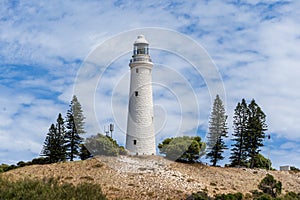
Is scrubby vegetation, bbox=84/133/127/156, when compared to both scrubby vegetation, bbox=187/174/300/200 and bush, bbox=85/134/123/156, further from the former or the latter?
scrubby vegetation, bbox=187/174/300/200

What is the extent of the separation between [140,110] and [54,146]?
10.3m

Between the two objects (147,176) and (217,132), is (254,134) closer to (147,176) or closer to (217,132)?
(217,132)

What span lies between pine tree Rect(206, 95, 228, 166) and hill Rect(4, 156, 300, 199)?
384 cm

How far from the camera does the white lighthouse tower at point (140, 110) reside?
46.2 metres

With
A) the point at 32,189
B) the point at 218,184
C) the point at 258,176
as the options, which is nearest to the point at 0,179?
the point at 32,189

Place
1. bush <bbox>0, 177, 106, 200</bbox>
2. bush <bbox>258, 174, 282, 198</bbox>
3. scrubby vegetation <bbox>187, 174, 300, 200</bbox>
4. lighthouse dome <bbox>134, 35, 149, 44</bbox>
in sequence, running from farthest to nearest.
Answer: lighthouse dome <bbox>134, 35, 149, 44</bbox>
bush <bbox>258, 174, 282, 198</bbox>
scrubby vegetation <bbox>187, 174, 300, 200</bbox>
bush <bbox>0, 177, 106, 200</bbox>

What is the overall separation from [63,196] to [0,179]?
5630 mm

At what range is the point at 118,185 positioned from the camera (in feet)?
126

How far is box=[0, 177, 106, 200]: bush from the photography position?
25786 millimetres

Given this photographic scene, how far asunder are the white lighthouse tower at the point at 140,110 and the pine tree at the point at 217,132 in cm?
813

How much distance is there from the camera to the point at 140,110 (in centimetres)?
4634

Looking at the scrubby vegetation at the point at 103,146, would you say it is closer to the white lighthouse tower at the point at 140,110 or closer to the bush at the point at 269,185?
the white lighthouse tower at the point at 140,110

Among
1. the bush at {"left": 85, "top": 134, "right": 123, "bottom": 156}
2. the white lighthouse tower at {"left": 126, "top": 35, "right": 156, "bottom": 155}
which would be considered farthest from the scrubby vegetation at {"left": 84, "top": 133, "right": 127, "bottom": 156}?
the white lighthouse tower at {"left": 126, "top": 35, "right": 156, "bottom": 155}

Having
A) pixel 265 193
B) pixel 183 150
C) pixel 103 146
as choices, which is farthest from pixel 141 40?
pixel 265 193
